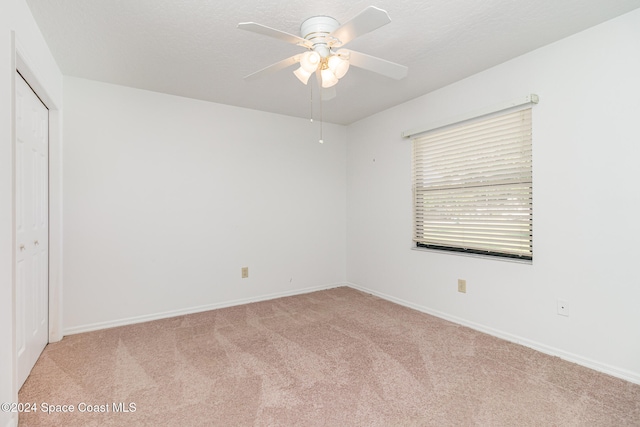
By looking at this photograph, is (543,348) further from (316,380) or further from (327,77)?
(327,77)

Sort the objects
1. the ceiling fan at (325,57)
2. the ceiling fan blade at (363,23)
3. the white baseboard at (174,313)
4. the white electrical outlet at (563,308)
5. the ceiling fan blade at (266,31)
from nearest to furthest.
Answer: the ceiling fan blade at (363,23), the ceiling fan blade at (266,31), the ceiling fan at (325,57), the white electrical outlet at (563,308), the white baseboard at (174,313)

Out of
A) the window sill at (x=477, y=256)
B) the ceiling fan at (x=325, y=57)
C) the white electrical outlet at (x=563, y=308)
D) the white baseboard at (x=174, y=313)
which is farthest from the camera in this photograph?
the white baseboard at (x=174, y=313)

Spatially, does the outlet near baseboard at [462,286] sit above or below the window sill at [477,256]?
below

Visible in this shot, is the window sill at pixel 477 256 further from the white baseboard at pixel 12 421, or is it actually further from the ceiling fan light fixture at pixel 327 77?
the white baseboard at pixel 12 421

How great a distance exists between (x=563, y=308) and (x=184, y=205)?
11.4 ft

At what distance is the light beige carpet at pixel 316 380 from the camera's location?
65.1 inches

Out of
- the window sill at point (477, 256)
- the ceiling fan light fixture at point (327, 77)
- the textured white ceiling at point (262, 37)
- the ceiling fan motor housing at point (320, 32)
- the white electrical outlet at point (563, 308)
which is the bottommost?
the white electrical outlet at point (563, 308)

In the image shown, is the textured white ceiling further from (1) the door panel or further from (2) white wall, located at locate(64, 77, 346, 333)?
(1) the door panel

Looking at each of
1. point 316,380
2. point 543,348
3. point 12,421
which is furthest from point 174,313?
point 543,348

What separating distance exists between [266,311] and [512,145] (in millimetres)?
2821

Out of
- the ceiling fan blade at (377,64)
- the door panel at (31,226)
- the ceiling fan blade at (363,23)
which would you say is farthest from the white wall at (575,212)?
the door panel at (31,226)

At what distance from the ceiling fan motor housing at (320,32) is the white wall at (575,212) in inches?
64.2

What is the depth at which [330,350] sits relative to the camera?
243cm

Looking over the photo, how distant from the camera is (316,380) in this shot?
201 cm
